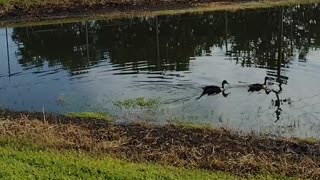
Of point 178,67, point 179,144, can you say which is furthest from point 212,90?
point 179,144

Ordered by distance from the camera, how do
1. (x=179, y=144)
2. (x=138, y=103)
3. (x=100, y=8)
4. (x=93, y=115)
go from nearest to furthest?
(x=179, y=144) → (x=93, y=115) → (x=138, y=103) → (x=100, y=8)

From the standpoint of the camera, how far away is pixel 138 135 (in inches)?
480

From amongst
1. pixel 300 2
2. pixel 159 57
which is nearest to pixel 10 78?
pixel 159 57

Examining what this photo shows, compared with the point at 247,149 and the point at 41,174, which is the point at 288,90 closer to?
the point at 247,149

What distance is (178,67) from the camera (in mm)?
18844

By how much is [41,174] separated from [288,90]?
8.70 metres

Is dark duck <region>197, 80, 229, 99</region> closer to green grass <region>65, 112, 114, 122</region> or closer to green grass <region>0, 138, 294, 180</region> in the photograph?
green grass <region>65, 112, 114, 122</region>

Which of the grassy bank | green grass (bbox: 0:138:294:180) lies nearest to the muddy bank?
green grass (bbox: 0:138:294:180)

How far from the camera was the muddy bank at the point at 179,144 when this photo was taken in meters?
10.3

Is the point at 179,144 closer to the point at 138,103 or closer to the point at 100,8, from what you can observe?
the point at 138,103

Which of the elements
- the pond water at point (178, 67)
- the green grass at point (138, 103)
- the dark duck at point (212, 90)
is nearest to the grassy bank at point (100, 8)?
Result: the pond water at point (178, 67)

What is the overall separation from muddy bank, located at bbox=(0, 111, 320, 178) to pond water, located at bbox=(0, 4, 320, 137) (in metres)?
1.01

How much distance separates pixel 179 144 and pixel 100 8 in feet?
65.9

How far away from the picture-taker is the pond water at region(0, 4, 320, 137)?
1433cm
